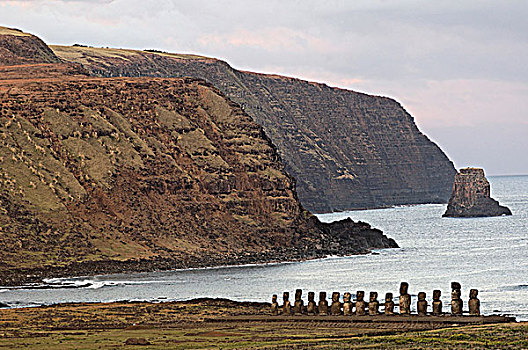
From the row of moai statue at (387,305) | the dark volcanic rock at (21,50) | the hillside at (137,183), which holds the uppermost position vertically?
the dark volcanic rock at (21,50)

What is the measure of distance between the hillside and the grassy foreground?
42649mm

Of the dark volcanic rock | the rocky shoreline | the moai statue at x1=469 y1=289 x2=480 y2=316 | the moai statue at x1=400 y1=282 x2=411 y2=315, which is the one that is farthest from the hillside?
the moai statue at x1=469 y1=289 x2=480 y2=316

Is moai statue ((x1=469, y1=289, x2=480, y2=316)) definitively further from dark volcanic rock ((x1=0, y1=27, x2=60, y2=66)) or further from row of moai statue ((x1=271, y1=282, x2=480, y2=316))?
dark volcanic rock ((x1=0, y1=27, x2=60, y2=66))

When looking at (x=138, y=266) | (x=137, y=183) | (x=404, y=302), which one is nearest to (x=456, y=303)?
(x=404, y=302)

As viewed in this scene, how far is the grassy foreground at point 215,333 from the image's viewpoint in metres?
46.8

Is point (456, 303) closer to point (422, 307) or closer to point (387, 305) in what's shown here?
point (422, 307)

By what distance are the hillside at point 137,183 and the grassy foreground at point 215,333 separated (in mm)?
42649

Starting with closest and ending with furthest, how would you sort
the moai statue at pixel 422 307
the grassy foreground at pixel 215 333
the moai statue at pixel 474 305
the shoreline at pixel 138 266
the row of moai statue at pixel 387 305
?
1. the grassy foreground at pixel 215 333
2. the moai statue at pixel 474 305
3. the row of moai statue at pixel 387 305
4. the moai statue at pixel 422 307
5. the shoreline at pixel 138 266

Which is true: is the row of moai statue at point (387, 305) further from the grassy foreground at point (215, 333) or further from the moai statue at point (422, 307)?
the grassy foreground at point (215, 333)

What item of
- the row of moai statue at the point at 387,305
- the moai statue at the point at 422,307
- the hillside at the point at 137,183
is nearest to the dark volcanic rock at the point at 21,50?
the hillside at the point at 137,183

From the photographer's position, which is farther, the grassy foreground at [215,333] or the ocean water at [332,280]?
the ocean water at [332,280]

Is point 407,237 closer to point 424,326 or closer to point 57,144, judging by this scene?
point 57,144

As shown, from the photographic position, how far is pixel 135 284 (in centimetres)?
10306

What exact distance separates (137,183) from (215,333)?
3194 inches
